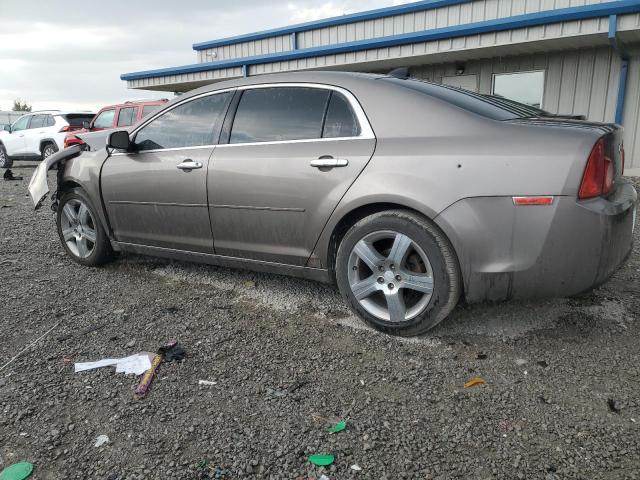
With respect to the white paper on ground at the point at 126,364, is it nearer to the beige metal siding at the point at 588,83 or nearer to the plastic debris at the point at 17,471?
the plastic debris at the point at 17,471

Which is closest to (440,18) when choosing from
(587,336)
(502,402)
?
(587,336)

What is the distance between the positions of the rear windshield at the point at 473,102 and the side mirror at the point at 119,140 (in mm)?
2155

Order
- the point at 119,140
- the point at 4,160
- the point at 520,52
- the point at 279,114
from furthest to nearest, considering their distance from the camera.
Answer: the point at 4,160 → the point at 520,52 → the point at 119,140 → the point at 279,114

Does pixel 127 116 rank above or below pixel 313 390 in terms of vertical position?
above

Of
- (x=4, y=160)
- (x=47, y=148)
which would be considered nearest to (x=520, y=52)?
(x=47, y=148)

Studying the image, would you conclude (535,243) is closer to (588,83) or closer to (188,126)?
(188,126)

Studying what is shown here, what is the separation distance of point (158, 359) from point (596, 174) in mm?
2557

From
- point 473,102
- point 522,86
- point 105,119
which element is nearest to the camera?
point 473,102

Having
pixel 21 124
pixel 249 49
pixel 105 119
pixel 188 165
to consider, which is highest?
pixel 249 49

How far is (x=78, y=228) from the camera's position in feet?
15.4

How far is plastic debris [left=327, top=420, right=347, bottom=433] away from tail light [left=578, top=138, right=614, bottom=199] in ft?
5.31

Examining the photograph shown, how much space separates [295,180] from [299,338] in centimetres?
101

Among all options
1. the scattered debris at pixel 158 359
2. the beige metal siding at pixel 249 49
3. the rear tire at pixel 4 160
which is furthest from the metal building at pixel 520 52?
the rear tire at pixel 4 160

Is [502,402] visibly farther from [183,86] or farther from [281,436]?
[183,86]
